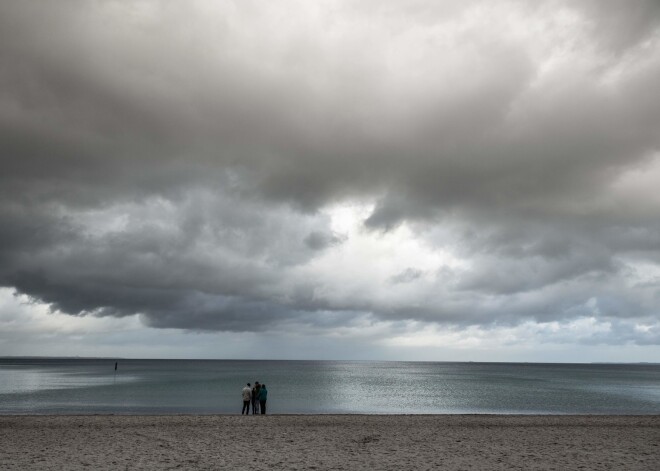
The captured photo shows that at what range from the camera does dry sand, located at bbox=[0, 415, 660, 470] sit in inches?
675

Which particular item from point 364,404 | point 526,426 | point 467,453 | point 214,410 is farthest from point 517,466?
point 364,404

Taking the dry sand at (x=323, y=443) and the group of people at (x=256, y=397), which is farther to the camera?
the group of people at (x=256, y=397)

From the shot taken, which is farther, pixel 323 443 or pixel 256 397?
pixel 256 397

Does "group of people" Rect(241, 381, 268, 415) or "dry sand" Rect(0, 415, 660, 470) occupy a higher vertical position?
"group of people" Rect(241, 381, 268, 415)

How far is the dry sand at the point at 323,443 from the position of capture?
1716cm

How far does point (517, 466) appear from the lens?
16.8 metres

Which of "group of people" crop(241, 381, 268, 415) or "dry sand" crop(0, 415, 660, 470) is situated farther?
"group of people" crop(241, 381, 268, 415)

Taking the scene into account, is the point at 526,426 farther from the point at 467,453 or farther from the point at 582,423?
the point at 467,453

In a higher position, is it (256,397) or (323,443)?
(256,397)

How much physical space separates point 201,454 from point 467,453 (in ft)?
32.6

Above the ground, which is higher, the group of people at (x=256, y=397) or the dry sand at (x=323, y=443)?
the group of people at (x=256, y=397)

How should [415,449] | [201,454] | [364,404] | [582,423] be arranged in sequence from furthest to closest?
1. [364,404]
2. [582,423]
3. [415,449]
4. [201,454]

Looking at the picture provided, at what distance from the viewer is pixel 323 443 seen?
21.3 metres

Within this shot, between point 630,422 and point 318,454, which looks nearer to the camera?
point 318,454
